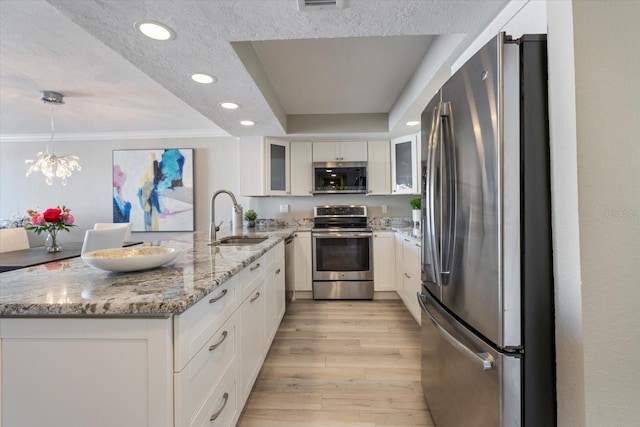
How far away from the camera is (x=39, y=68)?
7.41 feet

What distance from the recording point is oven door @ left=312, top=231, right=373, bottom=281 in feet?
11.1

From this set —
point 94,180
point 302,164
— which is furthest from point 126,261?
point 94,180

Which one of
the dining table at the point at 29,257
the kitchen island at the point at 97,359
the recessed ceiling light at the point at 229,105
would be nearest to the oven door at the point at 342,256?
the recessed ceiling light at the point at 229,105

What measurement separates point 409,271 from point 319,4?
2.42 meters

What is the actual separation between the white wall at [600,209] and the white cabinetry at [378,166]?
2.85m

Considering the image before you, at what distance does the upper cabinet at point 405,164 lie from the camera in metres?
3.23

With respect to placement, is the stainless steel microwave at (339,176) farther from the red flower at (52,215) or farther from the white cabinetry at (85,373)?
the white cabinetry at (85,373)

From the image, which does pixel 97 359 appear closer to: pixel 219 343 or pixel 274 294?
pixel 219 343

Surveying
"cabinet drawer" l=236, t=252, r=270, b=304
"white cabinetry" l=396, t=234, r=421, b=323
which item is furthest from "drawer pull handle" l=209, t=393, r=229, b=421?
"white cabinetry" l=396, t=234, r=421, b=323

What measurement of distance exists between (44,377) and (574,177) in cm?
172

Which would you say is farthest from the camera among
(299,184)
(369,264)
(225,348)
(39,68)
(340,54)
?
(299,184)

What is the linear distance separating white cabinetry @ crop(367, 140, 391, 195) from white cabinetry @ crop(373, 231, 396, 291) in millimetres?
685

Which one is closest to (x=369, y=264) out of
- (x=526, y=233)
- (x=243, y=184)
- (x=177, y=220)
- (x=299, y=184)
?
(x=299, y=184)

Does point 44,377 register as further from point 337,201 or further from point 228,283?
point 337,201
